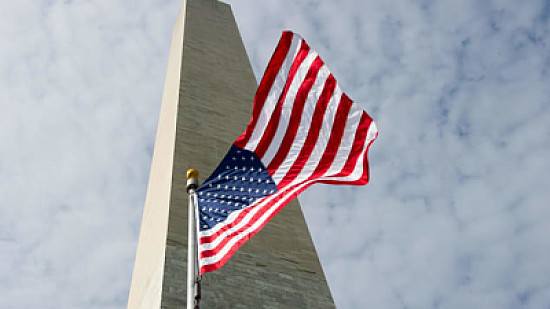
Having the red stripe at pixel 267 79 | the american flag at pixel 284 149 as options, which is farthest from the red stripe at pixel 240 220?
the red stripe at pixel 267 79

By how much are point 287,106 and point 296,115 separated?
0.16 m

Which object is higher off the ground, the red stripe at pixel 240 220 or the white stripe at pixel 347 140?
the white stripe at pixel 347 140

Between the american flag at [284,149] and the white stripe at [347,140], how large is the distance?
0.01m

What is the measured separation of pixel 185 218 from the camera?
33.7 feet

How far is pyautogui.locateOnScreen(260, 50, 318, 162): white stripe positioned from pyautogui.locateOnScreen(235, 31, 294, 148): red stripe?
0.86ft

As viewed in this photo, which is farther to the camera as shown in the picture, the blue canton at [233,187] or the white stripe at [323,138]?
the white stripe at [323,138]

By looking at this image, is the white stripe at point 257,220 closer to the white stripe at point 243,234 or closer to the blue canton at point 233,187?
the white stripe at point 243,234

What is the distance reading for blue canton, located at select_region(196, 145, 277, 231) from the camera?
20.9ft

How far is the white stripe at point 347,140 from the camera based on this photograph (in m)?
7.00

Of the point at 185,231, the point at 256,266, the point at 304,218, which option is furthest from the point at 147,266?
the point at 304,218

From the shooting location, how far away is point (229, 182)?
6.70 meters

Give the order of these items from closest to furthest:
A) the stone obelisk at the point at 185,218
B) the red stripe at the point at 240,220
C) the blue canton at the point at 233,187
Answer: the red stripe at the point at 240,220 → the blue canton at the point at 233,187 → the stone obelisk at the point at 185,218

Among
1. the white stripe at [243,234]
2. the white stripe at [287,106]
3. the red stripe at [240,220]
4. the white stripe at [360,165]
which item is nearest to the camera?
the white stripe at [243,234]

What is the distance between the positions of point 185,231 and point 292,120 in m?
3.79
